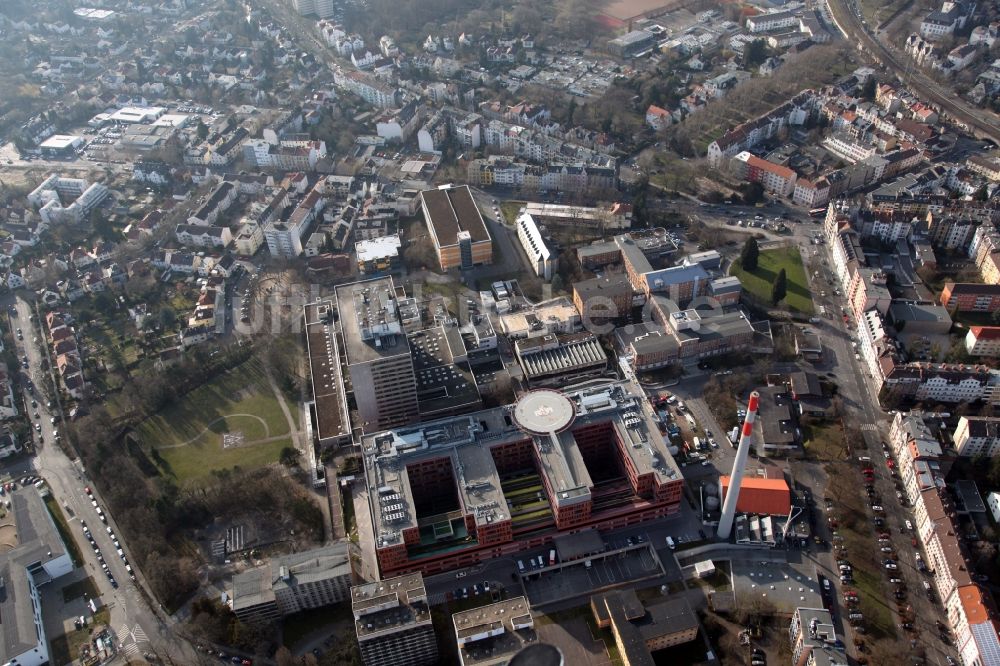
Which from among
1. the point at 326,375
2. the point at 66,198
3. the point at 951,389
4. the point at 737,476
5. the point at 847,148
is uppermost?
the point at 66,198

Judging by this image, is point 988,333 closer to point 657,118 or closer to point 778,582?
point 778,582

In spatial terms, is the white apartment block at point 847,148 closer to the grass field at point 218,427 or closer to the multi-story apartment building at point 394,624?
the grass field at point 218,427

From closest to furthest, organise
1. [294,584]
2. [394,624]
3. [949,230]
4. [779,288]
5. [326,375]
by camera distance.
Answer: [394,624], [294,584], [326,375], [779,288], [949,230]

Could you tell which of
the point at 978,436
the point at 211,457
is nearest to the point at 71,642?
the point at 211,457

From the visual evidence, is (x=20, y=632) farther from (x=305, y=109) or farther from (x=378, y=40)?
(x=378, y=40)

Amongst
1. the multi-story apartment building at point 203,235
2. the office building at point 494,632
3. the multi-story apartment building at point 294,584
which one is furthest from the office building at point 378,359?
the multi-story apartment building at point 203,235
